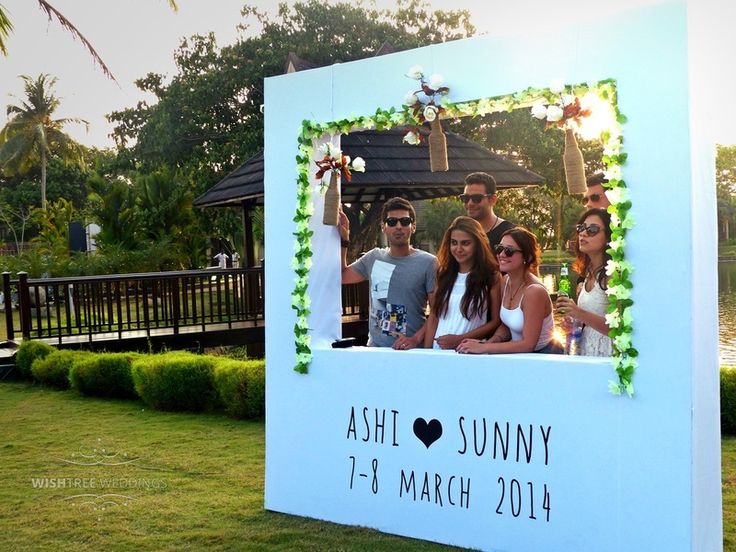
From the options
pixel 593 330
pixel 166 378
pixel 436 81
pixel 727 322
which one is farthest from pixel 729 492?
pixel 727 322

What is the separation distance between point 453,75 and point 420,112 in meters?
0.28

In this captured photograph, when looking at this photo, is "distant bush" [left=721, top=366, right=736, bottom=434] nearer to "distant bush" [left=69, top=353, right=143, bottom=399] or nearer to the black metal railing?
"distant bush" [left=69, top=353, right=143, bottom=399]

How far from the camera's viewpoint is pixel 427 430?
5.10 m

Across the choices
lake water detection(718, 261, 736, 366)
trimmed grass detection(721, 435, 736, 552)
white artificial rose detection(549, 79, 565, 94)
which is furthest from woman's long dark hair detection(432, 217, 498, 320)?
lake water detection(718, 261, 736, 366)

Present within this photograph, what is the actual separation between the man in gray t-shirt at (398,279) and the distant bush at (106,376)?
18.6ft

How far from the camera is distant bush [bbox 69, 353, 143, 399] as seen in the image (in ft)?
35.1

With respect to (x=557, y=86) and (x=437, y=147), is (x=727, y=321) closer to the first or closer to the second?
(x=437, y=147)

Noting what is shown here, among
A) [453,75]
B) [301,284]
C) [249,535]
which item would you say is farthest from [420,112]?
[249,535]

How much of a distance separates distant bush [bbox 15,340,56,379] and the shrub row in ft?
0.78

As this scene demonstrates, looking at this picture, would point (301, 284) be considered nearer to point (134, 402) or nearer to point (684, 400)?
point (684, 400)

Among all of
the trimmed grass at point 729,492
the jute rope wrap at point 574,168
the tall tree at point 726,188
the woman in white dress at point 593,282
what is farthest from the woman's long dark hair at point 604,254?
the tall tree at point 726,188

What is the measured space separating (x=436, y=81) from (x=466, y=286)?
125 centimetres

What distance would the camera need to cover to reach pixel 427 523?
5.11 m

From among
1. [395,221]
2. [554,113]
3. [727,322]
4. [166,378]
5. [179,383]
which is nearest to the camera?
[554,113]
